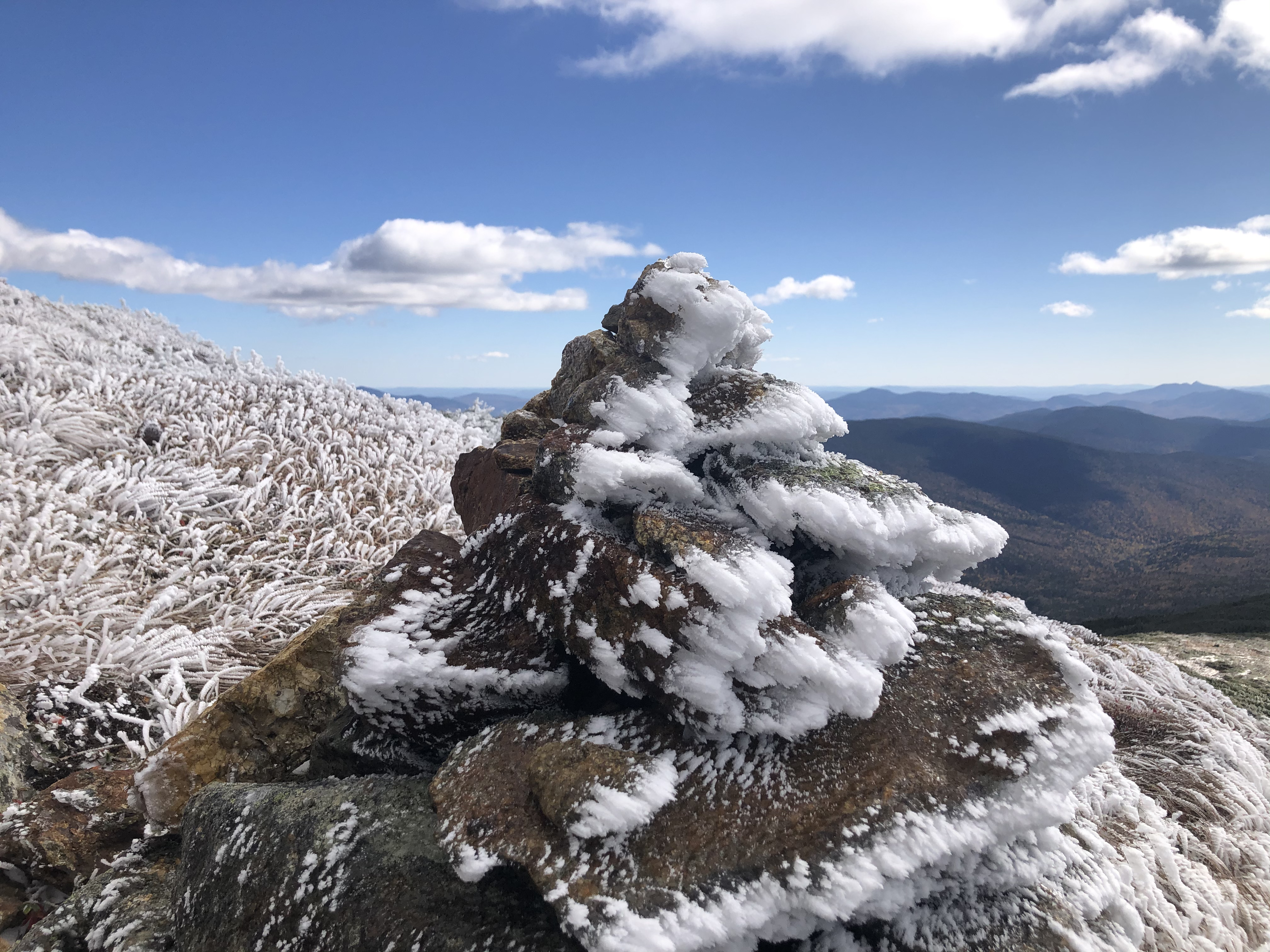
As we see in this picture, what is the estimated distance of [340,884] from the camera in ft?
10.2

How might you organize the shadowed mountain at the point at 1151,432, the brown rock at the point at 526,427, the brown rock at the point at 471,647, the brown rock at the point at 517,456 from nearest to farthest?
the brown rock at the point at 471,647, the brown rock at the point at 517,456, the brown rock at the point at 526,427, the shadowed mountain at the point at 1151,432

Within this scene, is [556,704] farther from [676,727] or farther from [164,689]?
[164,689]

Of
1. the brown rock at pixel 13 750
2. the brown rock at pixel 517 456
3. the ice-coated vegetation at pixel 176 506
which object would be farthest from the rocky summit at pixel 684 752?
the ice-coated vegetation at pixel 176 506

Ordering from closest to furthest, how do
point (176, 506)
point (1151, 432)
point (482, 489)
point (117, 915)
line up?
point (117, 915) < point (482, 489) < point (176, 506) < point (1151, 432)

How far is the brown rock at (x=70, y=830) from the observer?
15.0 ft

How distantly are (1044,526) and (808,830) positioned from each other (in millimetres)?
98663

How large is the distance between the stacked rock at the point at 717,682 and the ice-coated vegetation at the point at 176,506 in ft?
16.4

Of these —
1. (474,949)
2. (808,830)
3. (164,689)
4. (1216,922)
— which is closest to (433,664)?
(474,949)

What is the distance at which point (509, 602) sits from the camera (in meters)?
4.04

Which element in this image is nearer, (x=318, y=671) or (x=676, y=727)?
(x=676, y=727)

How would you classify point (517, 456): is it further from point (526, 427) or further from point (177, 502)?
point (177, 502)

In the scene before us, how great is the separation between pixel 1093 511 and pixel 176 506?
109 meters

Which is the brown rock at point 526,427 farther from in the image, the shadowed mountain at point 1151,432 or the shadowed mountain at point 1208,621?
the shadowed mountain at point 1151,432

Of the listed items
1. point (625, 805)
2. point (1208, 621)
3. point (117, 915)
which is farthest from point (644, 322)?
point (1208, 621)
